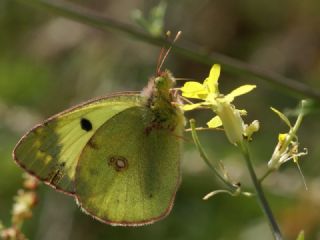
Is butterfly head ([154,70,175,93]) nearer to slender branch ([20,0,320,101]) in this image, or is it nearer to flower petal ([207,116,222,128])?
flower petal ([207,116,222,128])

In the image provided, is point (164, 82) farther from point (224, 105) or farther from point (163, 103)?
point (224, 105)

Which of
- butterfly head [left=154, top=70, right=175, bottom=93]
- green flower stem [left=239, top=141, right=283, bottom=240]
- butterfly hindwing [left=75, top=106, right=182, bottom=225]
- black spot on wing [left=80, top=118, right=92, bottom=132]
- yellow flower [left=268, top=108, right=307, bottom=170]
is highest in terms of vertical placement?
butterfly head [left=154, top=70, right=175, bottom=93]

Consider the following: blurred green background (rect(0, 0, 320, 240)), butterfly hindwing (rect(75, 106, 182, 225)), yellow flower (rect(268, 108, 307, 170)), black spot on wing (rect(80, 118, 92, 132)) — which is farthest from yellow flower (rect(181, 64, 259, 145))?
blurred green background (rect(0, 0, 320, 240))

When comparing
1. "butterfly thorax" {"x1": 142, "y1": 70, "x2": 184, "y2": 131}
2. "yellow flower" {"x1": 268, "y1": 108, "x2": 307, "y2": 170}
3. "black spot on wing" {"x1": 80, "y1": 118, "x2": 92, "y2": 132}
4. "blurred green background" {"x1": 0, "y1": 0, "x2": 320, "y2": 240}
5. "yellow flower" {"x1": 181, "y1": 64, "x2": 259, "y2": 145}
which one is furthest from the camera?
"blurred green background" {"x1": 0, "y1": 0, "x2": 320, "y2": 240}

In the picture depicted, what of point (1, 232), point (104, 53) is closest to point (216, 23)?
point (104, 53)

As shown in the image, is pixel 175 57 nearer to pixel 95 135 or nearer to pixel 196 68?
pixel 196 68

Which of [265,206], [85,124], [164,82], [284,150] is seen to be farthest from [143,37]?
[85,124]
